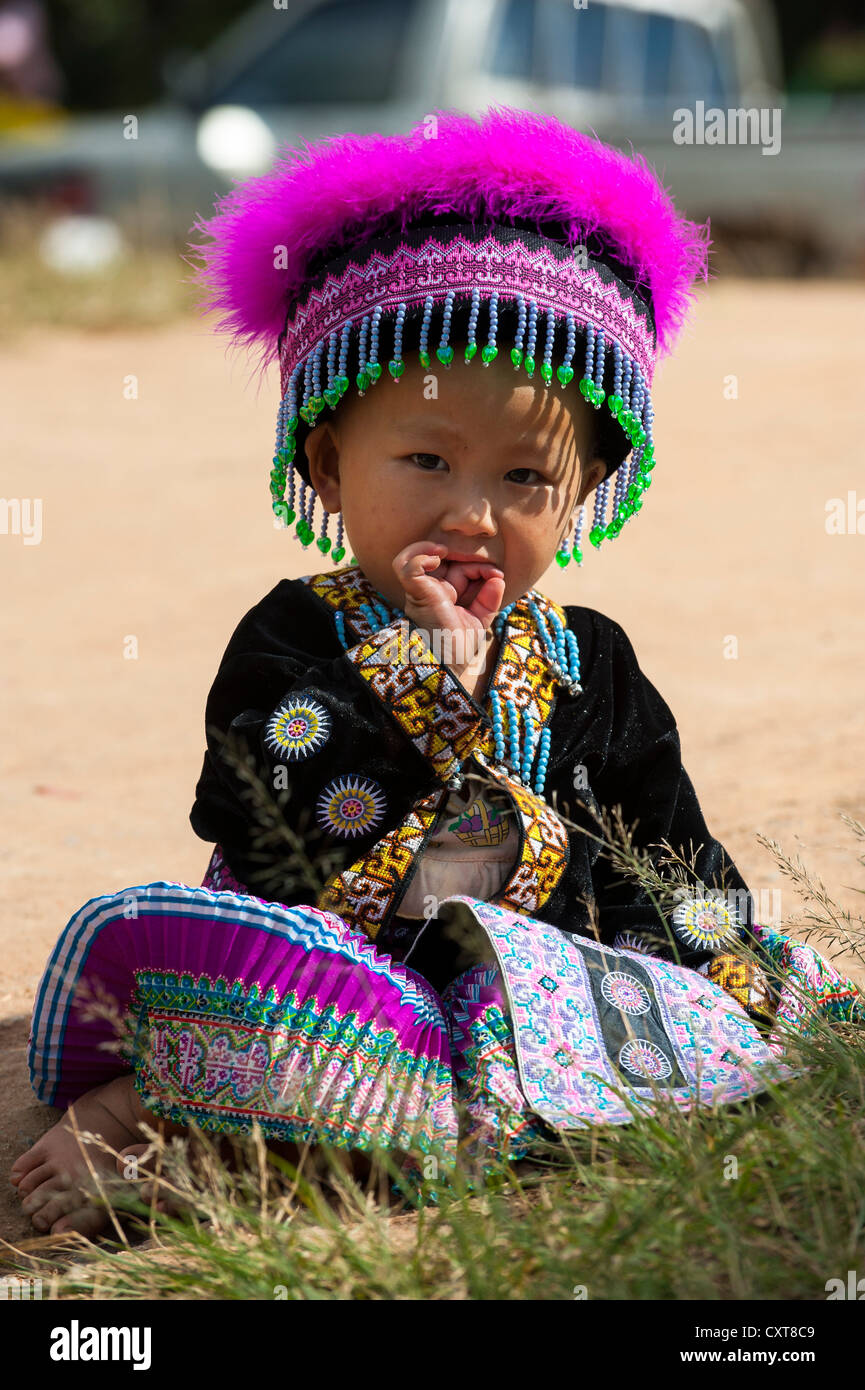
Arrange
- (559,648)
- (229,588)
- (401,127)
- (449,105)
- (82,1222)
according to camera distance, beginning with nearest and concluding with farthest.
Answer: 1. (82,1222)
2. (559,648)
3. (229,588)
4. (401,127)
5. (449,105)

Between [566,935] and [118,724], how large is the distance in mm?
2895

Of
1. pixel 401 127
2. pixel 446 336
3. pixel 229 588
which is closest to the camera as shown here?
pixel 446 336

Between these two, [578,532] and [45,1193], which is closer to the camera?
[45,1193]

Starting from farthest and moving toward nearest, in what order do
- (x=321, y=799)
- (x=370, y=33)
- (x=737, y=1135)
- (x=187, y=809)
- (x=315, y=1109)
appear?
(x=370, y=33), (x=187, y=809), (x=321, y=799), (x=315, y=1109), (x=737, y=1135)

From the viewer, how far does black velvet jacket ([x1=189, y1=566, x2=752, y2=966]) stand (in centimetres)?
Result: 260

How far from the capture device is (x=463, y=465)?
2627 mm

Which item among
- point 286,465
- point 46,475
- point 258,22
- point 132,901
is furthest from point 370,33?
point 258,22

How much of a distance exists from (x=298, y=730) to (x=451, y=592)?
0.34m

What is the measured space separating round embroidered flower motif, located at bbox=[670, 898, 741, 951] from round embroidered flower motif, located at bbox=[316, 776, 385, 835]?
604 mm

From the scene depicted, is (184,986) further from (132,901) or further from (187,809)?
(187,809)

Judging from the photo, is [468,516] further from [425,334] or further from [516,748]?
[516,748]

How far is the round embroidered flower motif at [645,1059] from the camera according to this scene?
2.51 meters

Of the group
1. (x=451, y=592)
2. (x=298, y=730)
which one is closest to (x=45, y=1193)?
(x=298, y=730)

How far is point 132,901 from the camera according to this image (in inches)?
96.1
